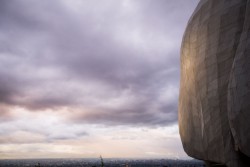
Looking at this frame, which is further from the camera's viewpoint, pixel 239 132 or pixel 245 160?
pixel 245 160

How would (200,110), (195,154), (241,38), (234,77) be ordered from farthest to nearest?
(195,154) < (200,110) < (241,38) < (234,77)

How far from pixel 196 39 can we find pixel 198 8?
250 cm

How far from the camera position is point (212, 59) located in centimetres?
1652

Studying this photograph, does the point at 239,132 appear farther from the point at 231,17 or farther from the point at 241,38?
the point at 231,17

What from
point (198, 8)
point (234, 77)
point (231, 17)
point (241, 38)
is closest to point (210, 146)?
point (234, 77)

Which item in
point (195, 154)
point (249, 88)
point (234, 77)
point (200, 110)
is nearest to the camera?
point (249, 88)

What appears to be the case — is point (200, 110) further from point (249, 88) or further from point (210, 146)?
point (249, 88)

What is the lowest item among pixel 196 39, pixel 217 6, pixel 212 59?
pixel 212 59

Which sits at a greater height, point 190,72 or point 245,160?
point 190,72

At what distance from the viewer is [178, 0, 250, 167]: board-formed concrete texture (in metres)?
12.9

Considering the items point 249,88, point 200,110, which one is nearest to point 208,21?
point 200,110

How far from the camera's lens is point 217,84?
15617mm

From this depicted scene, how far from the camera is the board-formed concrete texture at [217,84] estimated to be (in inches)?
508

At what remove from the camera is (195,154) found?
1838 centimetres
